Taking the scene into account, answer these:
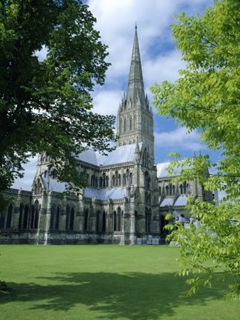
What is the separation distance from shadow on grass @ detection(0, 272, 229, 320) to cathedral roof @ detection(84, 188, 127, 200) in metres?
47.4

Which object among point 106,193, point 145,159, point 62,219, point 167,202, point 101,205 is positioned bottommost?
point 62,219

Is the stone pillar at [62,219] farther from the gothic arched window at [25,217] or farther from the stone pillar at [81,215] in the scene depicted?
the gothic arched window at [25,217]

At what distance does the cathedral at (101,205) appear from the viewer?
164 ft

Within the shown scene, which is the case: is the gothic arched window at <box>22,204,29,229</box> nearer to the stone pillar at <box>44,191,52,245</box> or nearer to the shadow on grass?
the stone pillar at <box>44,191,52,245</box>

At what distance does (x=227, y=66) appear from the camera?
6.97 m

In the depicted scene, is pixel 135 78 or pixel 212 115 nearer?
pixel 212 115

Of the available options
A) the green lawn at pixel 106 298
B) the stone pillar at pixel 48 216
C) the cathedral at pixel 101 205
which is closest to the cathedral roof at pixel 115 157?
the cathedral at pixel 101 205

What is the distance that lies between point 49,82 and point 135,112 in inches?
→ 3380

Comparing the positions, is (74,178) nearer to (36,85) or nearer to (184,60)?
(36,85)

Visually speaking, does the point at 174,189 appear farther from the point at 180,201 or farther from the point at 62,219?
the point at 62,219

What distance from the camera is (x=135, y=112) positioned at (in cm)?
9525

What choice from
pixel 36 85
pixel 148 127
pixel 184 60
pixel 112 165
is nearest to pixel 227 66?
pixel 184 60

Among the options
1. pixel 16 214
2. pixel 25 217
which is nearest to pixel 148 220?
pixel 25 217

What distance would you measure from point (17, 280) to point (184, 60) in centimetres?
1166
